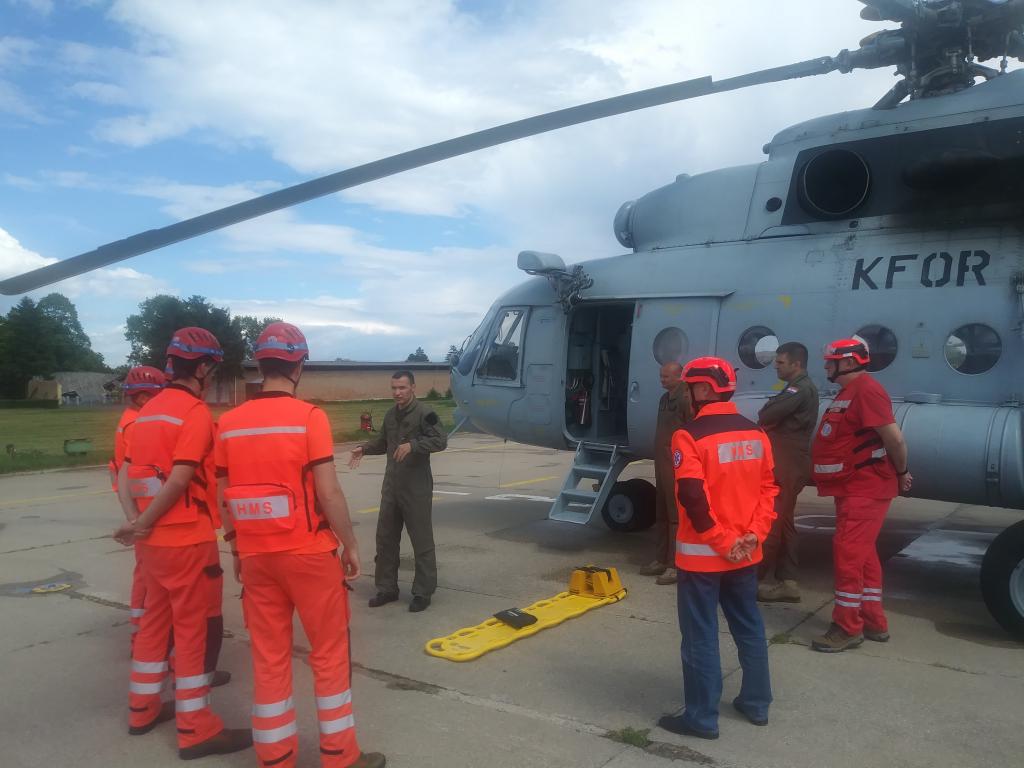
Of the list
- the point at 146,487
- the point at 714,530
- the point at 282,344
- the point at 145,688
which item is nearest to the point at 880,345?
Result: the point at 714,530

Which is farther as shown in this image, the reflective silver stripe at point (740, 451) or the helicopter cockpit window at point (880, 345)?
the helicopter cockpit window at point (880, 345)

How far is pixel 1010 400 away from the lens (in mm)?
5891

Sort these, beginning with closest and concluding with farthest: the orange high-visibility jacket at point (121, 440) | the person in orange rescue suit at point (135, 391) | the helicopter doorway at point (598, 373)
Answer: the orange high-visibility jacket at point (121, 440)
the person in orange rescue suit at point (135, 391)
the helicopter doorway at point (598, 373)

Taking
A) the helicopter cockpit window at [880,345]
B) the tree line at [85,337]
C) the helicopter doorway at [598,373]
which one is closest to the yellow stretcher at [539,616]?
the helicopter doorway at [598,373]

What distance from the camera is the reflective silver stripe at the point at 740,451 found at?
3.75 m

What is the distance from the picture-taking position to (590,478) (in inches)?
321

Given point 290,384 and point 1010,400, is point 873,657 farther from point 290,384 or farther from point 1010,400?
point 290,384

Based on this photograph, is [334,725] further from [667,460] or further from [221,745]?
[667,460]

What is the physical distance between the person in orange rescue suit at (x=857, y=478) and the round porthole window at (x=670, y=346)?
2.29 meters

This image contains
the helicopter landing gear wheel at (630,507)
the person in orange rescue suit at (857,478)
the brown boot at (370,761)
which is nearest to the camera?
the brown boot at (370,761)

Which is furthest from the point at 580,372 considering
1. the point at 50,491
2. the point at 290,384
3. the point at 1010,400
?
the point at 50,491

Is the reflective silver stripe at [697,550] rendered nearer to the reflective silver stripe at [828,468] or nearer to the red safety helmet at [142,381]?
Result: the reflective silver stripe at [828,468]

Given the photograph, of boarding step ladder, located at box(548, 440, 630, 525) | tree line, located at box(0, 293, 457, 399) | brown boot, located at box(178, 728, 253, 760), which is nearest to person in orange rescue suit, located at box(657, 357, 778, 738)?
brown boot, located at box(178, 728, 253, 760)

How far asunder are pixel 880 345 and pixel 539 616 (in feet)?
11.4
